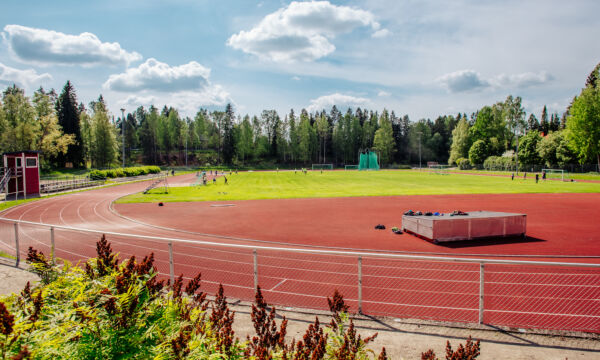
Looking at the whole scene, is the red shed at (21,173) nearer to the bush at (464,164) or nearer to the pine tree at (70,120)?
the pine tree at (70,120)

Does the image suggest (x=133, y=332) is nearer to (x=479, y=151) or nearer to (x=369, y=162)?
(x=479, y=151)

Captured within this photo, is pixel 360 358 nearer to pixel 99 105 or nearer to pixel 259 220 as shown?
pixel 259 220

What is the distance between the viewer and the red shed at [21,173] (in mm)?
31484

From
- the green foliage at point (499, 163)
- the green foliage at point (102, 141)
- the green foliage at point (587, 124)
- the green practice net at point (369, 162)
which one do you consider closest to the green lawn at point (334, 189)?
the green foliage at point (587, 124)

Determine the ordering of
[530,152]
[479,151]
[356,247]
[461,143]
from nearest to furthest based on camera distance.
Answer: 1. [356,247]
2. [530,152]
3. [479,151]
4. [461,143]

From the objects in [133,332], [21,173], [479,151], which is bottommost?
[133,332]

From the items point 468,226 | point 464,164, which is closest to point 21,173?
point 468,226

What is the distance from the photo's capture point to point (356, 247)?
553 inches

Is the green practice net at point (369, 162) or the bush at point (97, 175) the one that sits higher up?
the green practice net at point (369, 162)

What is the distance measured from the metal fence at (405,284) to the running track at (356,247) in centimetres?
3

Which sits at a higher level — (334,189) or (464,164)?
(464,164)

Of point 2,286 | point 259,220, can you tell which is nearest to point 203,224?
point 259,220

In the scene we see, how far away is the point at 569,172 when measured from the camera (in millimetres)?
70750

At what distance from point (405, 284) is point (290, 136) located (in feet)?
400
